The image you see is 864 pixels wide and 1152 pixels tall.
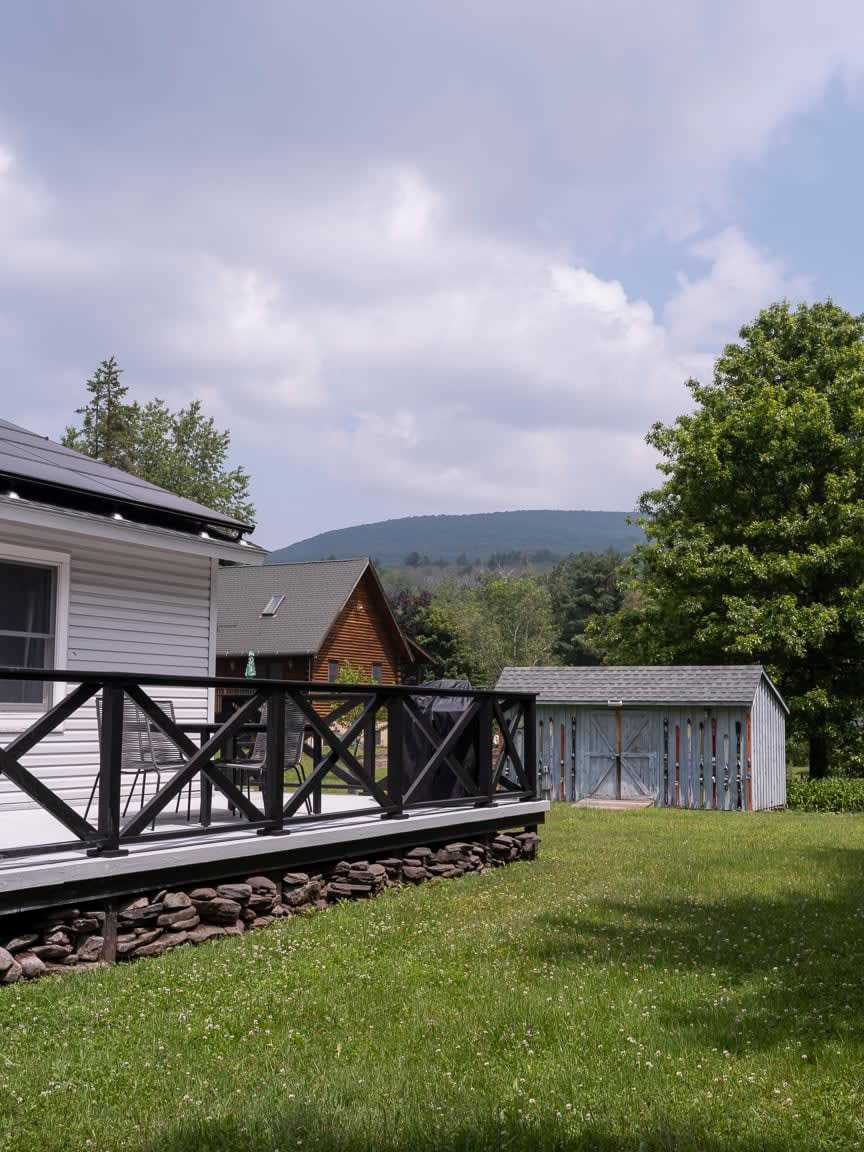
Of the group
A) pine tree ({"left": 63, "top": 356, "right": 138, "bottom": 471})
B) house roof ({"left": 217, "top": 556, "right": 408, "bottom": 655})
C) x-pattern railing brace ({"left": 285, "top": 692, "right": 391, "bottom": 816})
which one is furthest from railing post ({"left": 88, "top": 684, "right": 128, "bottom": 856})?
pine tree ({"left": 63, "top": 356, "right": 138, "bottom": 471})

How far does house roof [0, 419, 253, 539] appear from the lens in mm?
9695

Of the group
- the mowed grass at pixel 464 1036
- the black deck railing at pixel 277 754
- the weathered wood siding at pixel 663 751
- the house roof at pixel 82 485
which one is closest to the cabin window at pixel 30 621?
the black deck railing at pixel 277 754

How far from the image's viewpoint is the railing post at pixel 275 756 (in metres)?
7.97

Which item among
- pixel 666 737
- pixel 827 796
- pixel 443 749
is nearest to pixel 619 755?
pixel 666 737

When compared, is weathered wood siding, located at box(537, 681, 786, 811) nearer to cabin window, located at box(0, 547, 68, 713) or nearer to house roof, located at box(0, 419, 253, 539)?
house roof, located at box(0, 419, 253, 539)

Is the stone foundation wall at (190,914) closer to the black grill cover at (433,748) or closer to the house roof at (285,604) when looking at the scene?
the black grill cover at (433,748)

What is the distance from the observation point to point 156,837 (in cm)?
703

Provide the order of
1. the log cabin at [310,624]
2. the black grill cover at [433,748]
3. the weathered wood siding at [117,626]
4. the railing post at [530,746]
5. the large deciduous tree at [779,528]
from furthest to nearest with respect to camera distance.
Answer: the log cabin at [310,624], the large deciduous tree at [779,528], the railing post at [530,746], the black grill cover at [433,748], the weathered wood siding at [117,626]

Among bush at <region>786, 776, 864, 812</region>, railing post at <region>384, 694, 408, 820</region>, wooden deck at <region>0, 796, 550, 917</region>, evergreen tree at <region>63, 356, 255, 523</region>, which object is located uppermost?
evergreen tree at <region>63, 356, 255, 523</region>

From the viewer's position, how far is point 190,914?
23.6ft

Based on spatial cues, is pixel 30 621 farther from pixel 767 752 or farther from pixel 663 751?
pixel 767 752

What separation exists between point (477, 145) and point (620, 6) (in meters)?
2.11

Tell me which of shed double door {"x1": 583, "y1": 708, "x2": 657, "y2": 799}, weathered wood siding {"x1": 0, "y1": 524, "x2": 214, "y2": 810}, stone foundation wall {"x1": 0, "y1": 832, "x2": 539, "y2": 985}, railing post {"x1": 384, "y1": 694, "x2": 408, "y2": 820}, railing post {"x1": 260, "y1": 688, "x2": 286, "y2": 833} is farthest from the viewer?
shed double door {"x1": 583, "y1": 708, "x2": 657, "y2": 799}

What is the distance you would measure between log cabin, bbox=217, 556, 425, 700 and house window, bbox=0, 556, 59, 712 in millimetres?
26303
